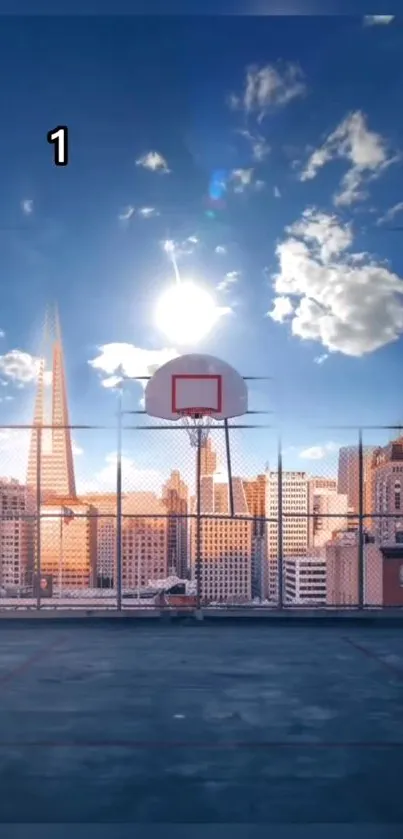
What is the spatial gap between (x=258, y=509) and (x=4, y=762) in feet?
32.7

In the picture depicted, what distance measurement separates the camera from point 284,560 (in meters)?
16.4

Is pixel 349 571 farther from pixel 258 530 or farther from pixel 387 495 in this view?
pixel 258 530

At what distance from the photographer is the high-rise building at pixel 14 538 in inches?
650

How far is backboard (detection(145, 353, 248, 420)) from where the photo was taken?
17281 millimetres

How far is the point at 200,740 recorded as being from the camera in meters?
7.57

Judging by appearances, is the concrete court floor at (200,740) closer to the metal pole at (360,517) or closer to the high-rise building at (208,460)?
the metal pole at (360,517)

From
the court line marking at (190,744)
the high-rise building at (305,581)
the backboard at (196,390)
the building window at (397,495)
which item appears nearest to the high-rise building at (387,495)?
the building window at (397,495)

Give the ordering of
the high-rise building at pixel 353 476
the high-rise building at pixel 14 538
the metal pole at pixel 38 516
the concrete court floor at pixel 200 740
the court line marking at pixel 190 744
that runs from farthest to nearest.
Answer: the high-rise building at pixel 14 538 < the high-rise building at pixel 353 476 < the metal pole at pixel 38 516 < the court line marking at pixel 190 744 < the concrete court floor at pixel 200 740

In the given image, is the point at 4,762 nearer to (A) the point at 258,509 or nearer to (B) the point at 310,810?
(B) the point at 310,810

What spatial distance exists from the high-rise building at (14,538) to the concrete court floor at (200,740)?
9.92 feet

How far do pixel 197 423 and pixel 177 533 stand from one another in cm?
226

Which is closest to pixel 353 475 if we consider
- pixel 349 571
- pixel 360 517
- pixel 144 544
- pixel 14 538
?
pixel 360 517

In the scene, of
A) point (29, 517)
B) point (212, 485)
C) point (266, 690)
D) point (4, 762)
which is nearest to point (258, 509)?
point (212, 485)

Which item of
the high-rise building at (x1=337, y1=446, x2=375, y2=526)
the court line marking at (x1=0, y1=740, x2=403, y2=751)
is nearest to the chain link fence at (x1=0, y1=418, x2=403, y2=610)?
the high-rise building at (x1=337, y1=446, x2=375, y2=526)
